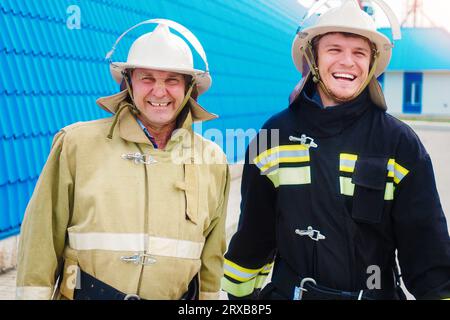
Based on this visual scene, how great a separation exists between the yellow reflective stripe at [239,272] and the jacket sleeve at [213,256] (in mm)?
65

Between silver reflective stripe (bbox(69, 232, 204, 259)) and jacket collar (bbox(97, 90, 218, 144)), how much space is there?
1.50 feet

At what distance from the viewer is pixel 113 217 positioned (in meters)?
2.83

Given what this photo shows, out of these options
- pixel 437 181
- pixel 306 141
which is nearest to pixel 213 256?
pixel 306 141

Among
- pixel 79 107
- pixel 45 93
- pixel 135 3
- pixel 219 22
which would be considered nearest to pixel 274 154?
pixel 45 93

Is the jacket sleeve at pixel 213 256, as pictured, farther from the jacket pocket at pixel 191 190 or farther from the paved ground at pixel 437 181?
the paved ground at pixel 437 181

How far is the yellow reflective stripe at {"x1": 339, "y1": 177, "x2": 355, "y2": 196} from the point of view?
2.81 metres

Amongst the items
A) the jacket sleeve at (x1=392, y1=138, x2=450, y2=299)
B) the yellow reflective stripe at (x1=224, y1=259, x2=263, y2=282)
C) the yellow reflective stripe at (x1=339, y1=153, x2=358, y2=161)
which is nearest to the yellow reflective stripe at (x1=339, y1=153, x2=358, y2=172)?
the yellow reflective stripe at (x1=339, y1=153, x2=358, y2=161)

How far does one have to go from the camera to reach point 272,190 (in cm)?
312

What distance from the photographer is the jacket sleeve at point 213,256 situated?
3.22m

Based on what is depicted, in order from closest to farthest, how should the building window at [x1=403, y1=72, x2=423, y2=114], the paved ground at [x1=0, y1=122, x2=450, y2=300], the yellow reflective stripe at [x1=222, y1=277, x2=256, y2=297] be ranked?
1. the yellow reflective stripe at [x1=222, y1=277, x2=256, y2=297]
2. the paved ground at [x1=0, y1=122, x2=450, y2=300]
3. the building window at [x1=403, y1=72, x2=423, y2=114]

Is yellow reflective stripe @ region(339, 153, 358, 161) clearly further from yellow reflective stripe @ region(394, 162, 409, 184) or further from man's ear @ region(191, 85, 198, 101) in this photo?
man's ear @ region(191, 85, 198, 101)

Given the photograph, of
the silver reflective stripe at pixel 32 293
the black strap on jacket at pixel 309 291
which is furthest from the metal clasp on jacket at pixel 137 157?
the black strap on jacket at pixel 309 291
